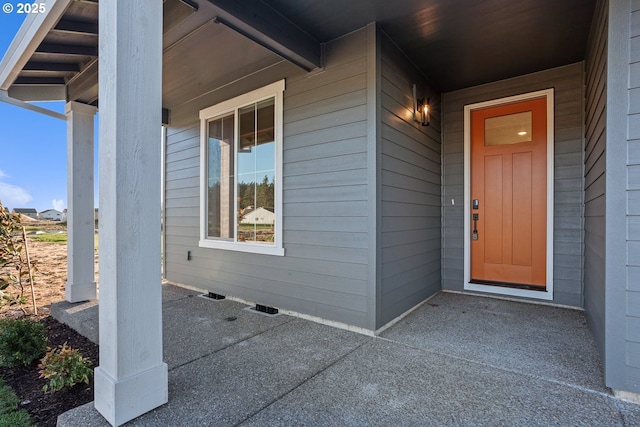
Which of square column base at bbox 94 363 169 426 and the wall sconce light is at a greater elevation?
the wall sconce light

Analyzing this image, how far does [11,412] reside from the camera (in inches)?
72.3

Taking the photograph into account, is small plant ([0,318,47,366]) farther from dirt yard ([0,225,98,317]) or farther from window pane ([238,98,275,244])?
window pane ([238,98,275,244])

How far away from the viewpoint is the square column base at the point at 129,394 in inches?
61.2

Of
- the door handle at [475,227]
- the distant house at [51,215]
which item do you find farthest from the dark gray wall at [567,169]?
the distant house at [51,215]

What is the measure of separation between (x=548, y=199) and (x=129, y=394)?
419cm

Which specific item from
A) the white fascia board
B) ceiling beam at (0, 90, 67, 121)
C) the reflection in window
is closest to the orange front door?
the reflection in window

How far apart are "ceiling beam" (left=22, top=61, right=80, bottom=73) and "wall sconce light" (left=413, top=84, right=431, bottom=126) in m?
3.85

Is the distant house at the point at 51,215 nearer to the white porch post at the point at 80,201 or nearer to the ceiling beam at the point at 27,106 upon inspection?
the white porch post at the point at 80,201

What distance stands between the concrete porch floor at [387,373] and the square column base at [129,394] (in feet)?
0.15

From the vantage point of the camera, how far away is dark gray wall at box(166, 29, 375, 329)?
2.83 meters

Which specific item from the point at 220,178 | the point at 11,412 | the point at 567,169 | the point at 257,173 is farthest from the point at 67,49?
the point at 567,169

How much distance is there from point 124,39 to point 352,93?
6.05 ft

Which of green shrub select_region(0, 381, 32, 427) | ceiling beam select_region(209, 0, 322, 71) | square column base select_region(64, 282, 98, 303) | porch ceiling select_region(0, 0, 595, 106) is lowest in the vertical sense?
green shrub select_region(0, 381, 32, 427)

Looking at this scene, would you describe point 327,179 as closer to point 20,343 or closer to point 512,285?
point 512,285
